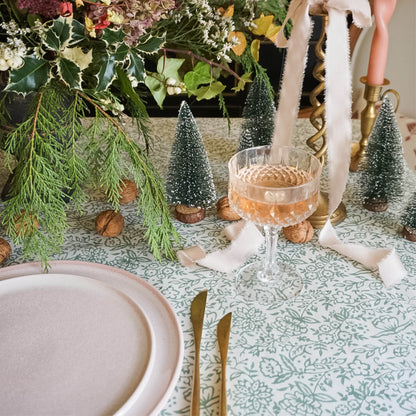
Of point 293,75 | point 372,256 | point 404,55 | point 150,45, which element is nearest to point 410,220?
point 372,256

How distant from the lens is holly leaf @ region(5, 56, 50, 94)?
0.68 m

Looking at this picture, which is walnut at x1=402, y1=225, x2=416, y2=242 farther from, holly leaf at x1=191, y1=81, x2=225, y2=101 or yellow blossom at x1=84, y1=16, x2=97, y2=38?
yellow blossom at x1=84, y1=16, x2=97, y2=38

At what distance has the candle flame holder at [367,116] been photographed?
35.1 inches

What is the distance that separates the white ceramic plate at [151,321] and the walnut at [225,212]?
25 cm

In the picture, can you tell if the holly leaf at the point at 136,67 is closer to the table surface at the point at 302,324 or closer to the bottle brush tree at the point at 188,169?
the bottle brush tree at the point at 188,169

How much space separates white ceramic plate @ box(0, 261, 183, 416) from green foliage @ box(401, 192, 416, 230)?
1.47 ft

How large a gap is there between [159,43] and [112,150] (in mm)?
182

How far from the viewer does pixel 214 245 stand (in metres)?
0.84

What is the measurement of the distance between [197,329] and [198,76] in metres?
0.46

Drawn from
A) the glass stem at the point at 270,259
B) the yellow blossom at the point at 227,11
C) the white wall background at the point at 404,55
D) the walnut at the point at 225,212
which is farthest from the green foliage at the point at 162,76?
the white wall background at the point at 404,55

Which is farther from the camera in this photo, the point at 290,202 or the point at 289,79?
the point at 289,79

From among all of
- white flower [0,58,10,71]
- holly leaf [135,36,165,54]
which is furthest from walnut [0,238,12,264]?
holly leaf [135,36,165,54]

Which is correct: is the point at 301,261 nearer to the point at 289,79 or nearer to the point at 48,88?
the point at 289,79

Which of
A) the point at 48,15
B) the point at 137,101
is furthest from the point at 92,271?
the point at 48,15
